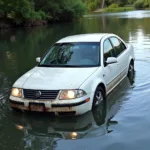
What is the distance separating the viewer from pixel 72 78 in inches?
265

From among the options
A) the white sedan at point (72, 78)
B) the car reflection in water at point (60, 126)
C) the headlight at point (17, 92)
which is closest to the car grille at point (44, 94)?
the white sedan at point (72, 78)

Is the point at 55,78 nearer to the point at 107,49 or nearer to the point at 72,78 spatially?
the point at 72,78

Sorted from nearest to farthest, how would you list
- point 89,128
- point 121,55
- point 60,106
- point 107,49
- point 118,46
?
point 89,128 → point 60,106 → point 107,49 → point 121,55 → point 118,46

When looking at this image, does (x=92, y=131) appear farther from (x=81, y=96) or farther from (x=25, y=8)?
(x=25, y=8)

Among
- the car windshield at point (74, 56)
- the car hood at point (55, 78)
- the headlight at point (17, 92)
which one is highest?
the car windshield at point (74, 56)

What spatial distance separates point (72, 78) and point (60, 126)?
3.39 feet

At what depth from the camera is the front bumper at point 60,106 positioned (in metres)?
6.36

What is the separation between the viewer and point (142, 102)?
24.6 ft

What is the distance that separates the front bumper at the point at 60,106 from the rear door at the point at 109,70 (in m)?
1.23

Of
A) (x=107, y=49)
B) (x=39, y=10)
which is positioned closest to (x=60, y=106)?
(x=107, y=49)

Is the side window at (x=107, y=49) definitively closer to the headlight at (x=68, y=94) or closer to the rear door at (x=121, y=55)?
the rear door at (x=121, y=55)

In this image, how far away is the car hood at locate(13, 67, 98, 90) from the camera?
6492mm

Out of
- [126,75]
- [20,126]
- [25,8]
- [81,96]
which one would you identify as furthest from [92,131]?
[25,8]

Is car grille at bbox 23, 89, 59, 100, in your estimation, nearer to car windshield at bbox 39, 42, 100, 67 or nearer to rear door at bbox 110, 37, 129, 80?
car windshield at bbox 39, 42, 100, 67
